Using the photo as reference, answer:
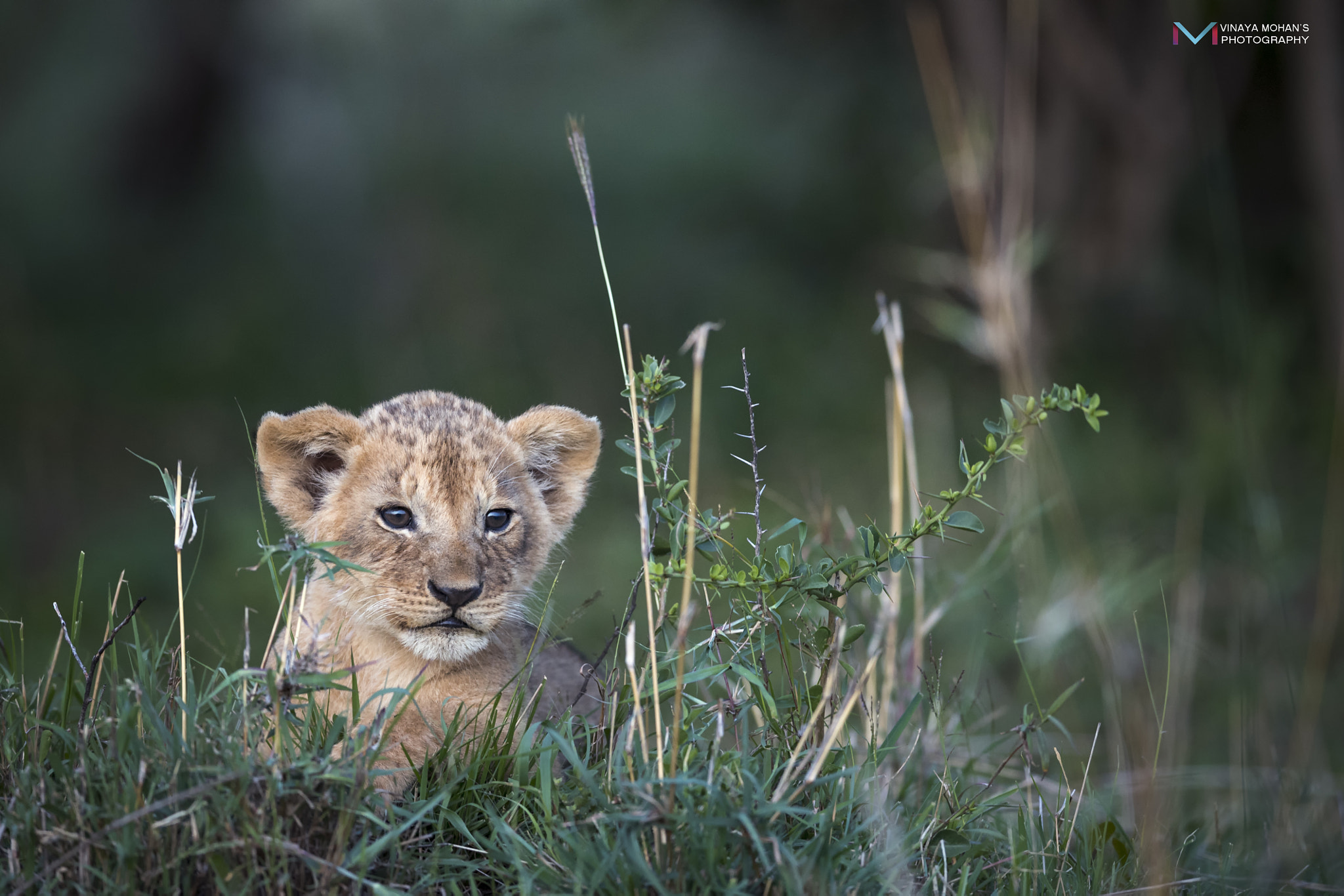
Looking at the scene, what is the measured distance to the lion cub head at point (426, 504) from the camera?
9.21 ft

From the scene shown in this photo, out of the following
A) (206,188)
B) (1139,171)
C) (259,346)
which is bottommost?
(259,346)

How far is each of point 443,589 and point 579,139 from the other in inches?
42.1

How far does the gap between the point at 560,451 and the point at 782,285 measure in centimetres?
782

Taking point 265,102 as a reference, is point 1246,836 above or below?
below

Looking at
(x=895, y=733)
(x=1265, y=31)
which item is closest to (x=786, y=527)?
(x=895, y=733)

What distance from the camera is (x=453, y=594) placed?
9.08 ft

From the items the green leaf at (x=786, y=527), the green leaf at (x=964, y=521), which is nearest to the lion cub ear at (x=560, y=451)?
the green leaf at (x=786, y=527)

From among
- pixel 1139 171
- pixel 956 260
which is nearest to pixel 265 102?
pixel 956 260

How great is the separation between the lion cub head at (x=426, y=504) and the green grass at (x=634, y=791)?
0.52ft

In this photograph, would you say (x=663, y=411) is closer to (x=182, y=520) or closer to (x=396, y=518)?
(x=396, y=518)

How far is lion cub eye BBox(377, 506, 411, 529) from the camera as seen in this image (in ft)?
9.75

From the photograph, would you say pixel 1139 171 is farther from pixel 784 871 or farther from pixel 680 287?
pixel 784 871

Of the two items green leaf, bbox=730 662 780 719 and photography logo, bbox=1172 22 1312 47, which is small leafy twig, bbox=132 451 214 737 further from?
photography logo, bbox=1172 22 1312 47

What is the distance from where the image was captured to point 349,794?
2.25 metres
